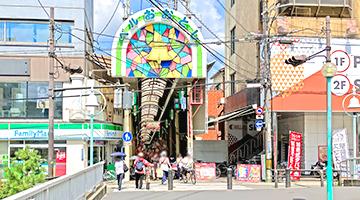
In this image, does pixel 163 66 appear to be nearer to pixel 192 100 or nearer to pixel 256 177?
pixel 192 100

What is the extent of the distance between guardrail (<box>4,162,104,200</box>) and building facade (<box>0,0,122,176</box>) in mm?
13293

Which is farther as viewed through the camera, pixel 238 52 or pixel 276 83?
pixel 238 52

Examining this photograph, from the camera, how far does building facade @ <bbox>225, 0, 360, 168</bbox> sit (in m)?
30.0

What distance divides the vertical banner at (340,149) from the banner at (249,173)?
13.0 ft

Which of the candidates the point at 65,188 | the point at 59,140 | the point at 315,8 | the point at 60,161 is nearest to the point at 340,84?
the point at 315,8

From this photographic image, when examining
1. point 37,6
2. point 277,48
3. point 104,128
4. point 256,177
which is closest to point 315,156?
point 256,177

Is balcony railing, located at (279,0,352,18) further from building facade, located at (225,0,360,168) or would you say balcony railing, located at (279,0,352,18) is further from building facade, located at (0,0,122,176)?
building facade, located at (0,0,122,176)

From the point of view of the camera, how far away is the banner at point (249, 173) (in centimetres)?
2916

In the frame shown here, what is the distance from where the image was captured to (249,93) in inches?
1329

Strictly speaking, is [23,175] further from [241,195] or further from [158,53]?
[158,53]

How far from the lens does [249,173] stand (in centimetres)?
2928

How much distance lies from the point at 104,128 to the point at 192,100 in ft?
18.0

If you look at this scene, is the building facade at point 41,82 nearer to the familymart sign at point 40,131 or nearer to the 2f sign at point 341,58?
the familymart sign at point 40,131

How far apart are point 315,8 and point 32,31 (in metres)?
16.9
